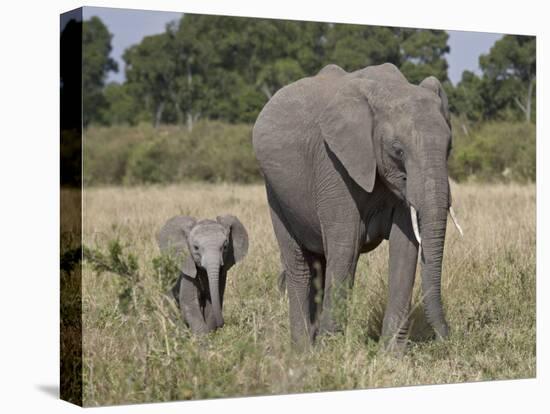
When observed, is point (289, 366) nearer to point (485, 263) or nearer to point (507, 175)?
point (485, 263)

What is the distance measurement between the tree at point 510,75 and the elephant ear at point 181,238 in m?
4.82

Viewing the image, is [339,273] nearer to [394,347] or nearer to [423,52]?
[394,347]

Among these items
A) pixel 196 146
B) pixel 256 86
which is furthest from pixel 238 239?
pixel 256 86

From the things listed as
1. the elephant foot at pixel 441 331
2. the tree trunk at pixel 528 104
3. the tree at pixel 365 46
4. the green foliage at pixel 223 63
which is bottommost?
the elephant foot at pixel 441 331

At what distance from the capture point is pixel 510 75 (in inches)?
595

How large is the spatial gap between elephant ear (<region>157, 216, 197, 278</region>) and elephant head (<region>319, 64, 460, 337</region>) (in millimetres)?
1755

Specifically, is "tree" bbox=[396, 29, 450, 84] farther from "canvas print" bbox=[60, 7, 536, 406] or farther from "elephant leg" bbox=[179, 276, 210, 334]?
"elephant leg" bbox=[179, 276, 210, 334]

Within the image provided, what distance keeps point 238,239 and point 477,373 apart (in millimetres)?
2197

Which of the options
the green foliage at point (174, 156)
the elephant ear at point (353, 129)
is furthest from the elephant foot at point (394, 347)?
the green foliage at point (174, 156)

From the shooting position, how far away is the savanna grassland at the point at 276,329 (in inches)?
298

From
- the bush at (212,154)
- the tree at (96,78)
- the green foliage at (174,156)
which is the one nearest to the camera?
the bush at (212,154)

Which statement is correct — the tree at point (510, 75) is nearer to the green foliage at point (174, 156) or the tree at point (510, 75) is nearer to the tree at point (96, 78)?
the green foliage at point (174, 156)

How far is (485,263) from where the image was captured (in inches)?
408

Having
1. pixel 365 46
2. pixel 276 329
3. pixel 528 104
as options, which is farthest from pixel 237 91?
pixel 276 329
